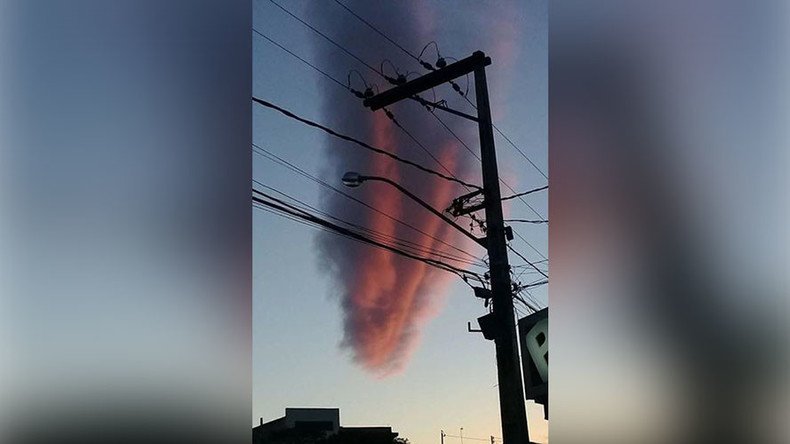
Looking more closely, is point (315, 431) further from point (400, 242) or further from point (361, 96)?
point (361, 96)

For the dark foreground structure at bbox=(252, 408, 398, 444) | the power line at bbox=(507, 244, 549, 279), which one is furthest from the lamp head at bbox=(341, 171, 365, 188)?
the dark foreground structure at bbox=(252, 408, 398, 444)

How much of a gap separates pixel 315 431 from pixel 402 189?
0.85m

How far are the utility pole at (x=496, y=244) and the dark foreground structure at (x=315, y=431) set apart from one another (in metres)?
0.40

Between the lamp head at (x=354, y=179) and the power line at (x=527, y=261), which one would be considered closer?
the power line at (x=527, y=261)

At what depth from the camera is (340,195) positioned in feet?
10.2

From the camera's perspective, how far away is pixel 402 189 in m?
3.09

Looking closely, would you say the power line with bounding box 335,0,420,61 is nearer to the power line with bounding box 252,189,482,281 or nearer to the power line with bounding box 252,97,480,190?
the power line with bounding box 252,97,480,190

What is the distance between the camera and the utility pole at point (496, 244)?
9.80 feet

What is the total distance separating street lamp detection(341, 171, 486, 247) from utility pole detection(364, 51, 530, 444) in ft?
0.21

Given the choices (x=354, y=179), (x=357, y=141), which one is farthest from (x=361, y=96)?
(x=354, y=179)

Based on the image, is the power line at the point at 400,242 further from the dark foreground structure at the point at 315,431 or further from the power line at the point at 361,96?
the dark foreground structure at the point at 315,431

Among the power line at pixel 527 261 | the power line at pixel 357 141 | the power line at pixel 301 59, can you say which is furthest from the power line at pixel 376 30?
the power line at pixel 527 261
